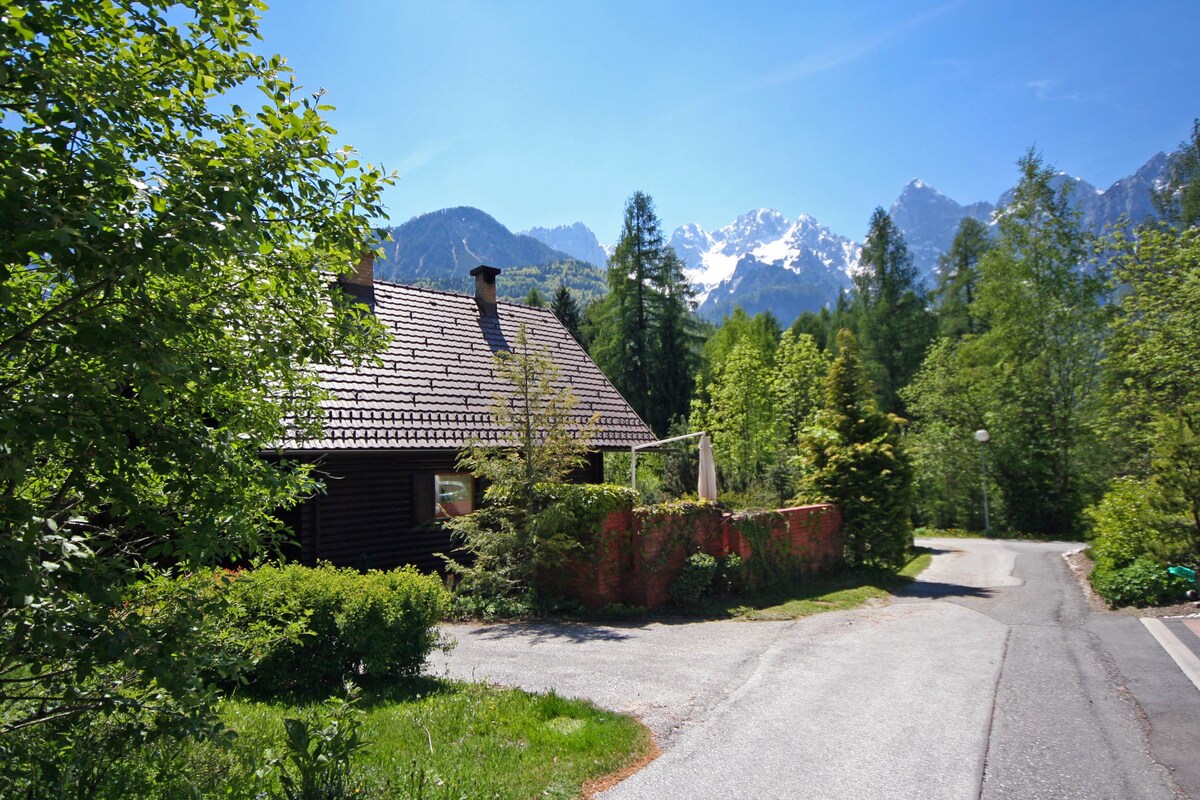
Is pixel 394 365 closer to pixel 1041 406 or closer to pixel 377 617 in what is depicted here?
pixel 377 617

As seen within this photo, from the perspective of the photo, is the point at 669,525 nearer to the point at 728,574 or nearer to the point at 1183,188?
the point at 728,574

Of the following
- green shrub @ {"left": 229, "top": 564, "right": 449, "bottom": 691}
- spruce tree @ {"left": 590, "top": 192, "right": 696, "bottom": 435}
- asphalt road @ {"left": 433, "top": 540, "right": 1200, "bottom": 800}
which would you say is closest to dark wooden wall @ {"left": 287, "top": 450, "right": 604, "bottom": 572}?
asphalt road @ {"left": 433, "top": 540, "right": 1200, "bottom": 800}

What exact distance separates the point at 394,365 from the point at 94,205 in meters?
12.7

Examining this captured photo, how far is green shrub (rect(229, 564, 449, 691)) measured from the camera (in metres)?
7.13

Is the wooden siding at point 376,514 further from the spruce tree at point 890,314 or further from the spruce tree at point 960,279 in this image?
the spruce tree at point 960,279

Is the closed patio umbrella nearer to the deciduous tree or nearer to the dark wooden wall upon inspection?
the dark wooden wall

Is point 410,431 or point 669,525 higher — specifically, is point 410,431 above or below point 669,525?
above

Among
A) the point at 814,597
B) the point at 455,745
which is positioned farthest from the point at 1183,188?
the point at 455,745

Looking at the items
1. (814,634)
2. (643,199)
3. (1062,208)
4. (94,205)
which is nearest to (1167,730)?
(814,634)

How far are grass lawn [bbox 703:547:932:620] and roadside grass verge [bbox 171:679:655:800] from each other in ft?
20.2

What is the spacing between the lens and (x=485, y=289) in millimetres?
19391

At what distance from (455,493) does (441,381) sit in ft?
8.12

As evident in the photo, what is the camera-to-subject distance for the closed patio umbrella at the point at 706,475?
1465 cm

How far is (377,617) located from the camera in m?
7.41
